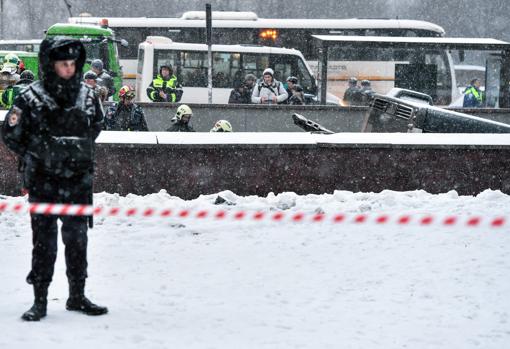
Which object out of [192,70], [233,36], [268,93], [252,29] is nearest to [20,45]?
[233,36]

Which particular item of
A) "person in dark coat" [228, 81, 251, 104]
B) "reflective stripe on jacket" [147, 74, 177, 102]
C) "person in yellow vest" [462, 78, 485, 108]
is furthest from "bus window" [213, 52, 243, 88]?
"person in dark coat" [228, 81, 251, 104]

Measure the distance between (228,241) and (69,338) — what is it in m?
3.08

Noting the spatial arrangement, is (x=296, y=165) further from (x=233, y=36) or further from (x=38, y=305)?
(x=233, y=36)

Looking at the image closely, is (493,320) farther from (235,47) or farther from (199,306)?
(235,47)

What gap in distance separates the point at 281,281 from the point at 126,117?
585cm

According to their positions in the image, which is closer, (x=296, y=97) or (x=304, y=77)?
(x=296, y=97)

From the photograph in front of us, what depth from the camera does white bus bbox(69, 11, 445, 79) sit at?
30.2 metres

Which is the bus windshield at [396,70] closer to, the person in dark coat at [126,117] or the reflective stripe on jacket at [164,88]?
the reflective stripe on jacket at [164,88]

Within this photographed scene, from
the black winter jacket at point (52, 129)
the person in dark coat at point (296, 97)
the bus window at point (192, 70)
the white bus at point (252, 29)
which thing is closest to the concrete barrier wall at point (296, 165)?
the black winter jacket at point (52, 129)

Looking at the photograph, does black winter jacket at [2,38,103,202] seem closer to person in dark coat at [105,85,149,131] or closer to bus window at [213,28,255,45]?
person in dark coat at [105,85,149,131]

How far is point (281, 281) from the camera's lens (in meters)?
6.77

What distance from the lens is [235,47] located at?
26.4 m

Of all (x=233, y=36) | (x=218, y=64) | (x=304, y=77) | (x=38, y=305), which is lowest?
(x=304, y=77)

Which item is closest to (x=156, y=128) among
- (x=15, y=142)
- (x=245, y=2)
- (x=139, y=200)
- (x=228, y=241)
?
(x=139, y=200)
